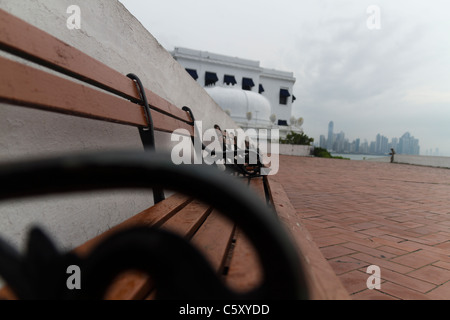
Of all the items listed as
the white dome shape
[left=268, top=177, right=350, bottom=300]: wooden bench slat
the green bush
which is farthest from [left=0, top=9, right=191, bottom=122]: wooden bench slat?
the white dome shape

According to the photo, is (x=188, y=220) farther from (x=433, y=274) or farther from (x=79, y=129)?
(x=433, y=274)

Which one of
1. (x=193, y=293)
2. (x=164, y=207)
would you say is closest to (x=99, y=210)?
(x=164, y=207)

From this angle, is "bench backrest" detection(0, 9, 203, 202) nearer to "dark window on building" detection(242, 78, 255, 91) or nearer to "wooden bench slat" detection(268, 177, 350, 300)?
"wooden bench slat" detection(268, 177, 350, 300)

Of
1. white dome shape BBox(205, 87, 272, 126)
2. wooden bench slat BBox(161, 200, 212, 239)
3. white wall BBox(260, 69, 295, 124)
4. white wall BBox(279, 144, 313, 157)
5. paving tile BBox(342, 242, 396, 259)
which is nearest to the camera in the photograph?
wooden bench slat BBox(161, 200, 212, 239)

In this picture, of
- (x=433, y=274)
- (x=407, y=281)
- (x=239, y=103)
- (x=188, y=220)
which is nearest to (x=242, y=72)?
(x=239, y=103)

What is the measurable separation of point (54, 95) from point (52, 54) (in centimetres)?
15

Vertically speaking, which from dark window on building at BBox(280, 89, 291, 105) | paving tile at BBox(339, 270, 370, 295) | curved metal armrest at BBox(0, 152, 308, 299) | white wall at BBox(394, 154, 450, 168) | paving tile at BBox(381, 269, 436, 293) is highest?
dark window on building at BBox(280, 89, 291, 105)

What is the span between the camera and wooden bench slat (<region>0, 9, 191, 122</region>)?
760mm

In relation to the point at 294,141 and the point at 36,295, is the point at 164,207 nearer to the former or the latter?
the point at 36,295

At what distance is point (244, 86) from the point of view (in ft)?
119

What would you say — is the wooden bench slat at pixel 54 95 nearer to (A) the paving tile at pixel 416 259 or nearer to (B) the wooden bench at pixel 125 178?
(B) the wooden bench at pixel 125 178

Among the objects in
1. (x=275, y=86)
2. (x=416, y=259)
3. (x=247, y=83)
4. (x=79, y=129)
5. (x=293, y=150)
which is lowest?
(x=416, y=259)

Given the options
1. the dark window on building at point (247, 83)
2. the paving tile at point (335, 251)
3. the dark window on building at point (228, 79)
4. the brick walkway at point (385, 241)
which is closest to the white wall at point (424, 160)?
the brick walkway at point (385, 241)
